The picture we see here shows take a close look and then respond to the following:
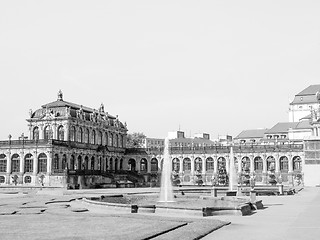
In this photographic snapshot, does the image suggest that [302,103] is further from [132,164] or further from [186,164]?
[132,164]

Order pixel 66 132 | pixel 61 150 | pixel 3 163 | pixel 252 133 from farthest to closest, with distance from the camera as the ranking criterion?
pixel 252 133 → pixel 66 132 → pixel 3 163 → pixel 61 150

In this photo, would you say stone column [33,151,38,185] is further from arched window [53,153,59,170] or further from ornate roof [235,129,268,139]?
ornate roof [235,129,268,139]

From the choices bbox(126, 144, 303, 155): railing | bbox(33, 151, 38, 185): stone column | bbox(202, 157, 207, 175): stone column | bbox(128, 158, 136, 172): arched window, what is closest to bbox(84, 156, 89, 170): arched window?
bbox(33, 151, 38, 185): stone column

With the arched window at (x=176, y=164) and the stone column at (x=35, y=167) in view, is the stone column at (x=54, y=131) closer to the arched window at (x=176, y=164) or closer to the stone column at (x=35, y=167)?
the stone column at (x=35, y=167)

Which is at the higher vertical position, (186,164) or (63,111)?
(63,111)

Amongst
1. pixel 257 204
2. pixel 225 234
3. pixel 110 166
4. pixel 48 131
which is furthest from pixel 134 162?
pixel 225 234

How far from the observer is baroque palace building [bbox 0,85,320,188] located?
7925cm

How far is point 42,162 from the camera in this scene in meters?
79.6

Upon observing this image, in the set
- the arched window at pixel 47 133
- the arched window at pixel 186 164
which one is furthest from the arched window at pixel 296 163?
the arched window at pixel 47 133

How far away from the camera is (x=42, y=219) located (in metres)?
22.4

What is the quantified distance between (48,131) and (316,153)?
153 feet

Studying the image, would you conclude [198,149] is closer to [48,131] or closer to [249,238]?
[48,131]

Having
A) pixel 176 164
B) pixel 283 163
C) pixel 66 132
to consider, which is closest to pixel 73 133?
pixel 66 132

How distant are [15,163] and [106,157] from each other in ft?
64.1
